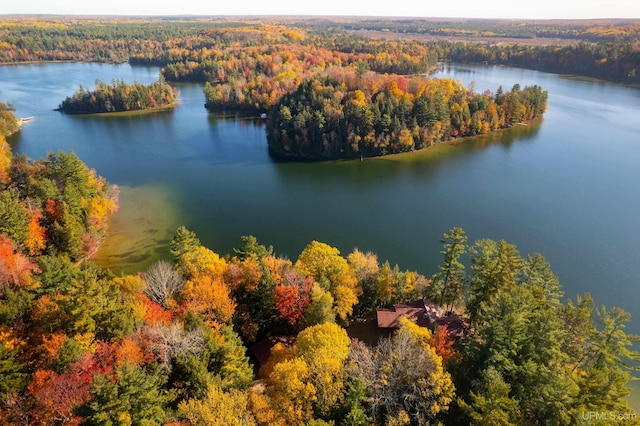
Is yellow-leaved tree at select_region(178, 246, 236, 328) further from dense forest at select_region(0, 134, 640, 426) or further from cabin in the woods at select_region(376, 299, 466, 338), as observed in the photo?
cabin in the woods at select_region(376, 299, 466, 338)

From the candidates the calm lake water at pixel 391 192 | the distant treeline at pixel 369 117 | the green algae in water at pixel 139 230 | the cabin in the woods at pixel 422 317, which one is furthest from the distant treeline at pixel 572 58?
the green algae in water at pixel 139 230

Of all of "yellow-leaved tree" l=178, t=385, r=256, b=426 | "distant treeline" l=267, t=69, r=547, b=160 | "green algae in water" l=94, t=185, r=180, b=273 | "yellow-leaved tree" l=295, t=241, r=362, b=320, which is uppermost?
"distant treeline" l=267, t=69, r=547, b=160

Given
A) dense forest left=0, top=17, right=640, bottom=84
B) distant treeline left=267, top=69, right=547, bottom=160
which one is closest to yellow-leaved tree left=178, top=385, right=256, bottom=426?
distant treeline left=267, top=69, right=547, bottom=160

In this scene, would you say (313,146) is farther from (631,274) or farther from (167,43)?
(167,43)

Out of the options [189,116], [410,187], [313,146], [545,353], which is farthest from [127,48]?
[545,353]

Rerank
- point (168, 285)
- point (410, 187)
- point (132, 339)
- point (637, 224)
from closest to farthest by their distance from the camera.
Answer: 1. point (132, 339)
2. point (168, 285)
3. point (637, 224)
4. point (410, 187)

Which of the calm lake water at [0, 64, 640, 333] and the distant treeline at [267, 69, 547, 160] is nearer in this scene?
the calm lake water at [0, 64, 640, 333]

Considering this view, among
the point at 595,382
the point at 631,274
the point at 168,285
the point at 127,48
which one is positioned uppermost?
the point at 127,48

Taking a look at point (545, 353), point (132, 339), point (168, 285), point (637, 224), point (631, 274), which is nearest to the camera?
point (545, 353)

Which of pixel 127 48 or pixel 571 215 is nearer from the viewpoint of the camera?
pixel 571 215
